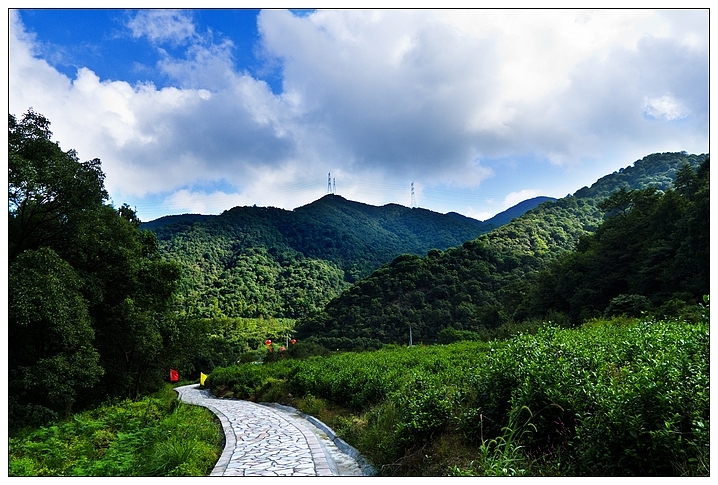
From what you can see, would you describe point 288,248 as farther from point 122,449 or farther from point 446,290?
point 122,449

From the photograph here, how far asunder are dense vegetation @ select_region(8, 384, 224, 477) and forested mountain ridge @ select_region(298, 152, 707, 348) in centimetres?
3063

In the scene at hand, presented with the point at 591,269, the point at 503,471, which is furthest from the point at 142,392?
the point at 591,269

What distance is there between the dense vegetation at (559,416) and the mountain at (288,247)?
5268 centimetres

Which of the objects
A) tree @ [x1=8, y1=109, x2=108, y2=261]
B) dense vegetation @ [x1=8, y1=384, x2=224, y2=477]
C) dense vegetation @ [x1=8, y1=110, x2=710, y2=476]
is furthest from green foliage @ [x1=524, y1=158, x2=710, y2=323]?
tree @ [x1=8, y1=109, x2=108, y2=261]

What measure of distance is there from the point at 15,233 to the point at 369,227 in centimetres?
6552

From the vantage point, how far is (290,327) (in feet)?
187

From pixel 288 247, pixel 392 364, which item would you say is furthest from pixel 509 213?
pixel 392 364

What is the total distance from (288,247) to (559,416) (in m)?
67.7

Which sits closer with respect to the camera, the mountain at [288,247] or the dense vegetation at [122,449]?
the dense vegetation at [122,449]

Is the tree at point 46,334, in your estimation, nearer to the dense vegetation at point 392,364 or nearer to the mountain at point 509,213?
the dense vegetation at point 392,364

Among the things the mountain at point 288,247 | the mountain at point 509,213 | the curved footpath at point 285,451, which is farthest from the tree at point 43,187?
the mountain at point 509,213

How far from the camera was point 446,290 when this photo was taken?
154ft

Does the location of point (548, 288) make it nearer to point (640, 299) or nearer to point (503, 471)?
point (640, 299)

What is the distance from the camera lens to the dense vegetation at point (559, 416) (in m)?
3.35
